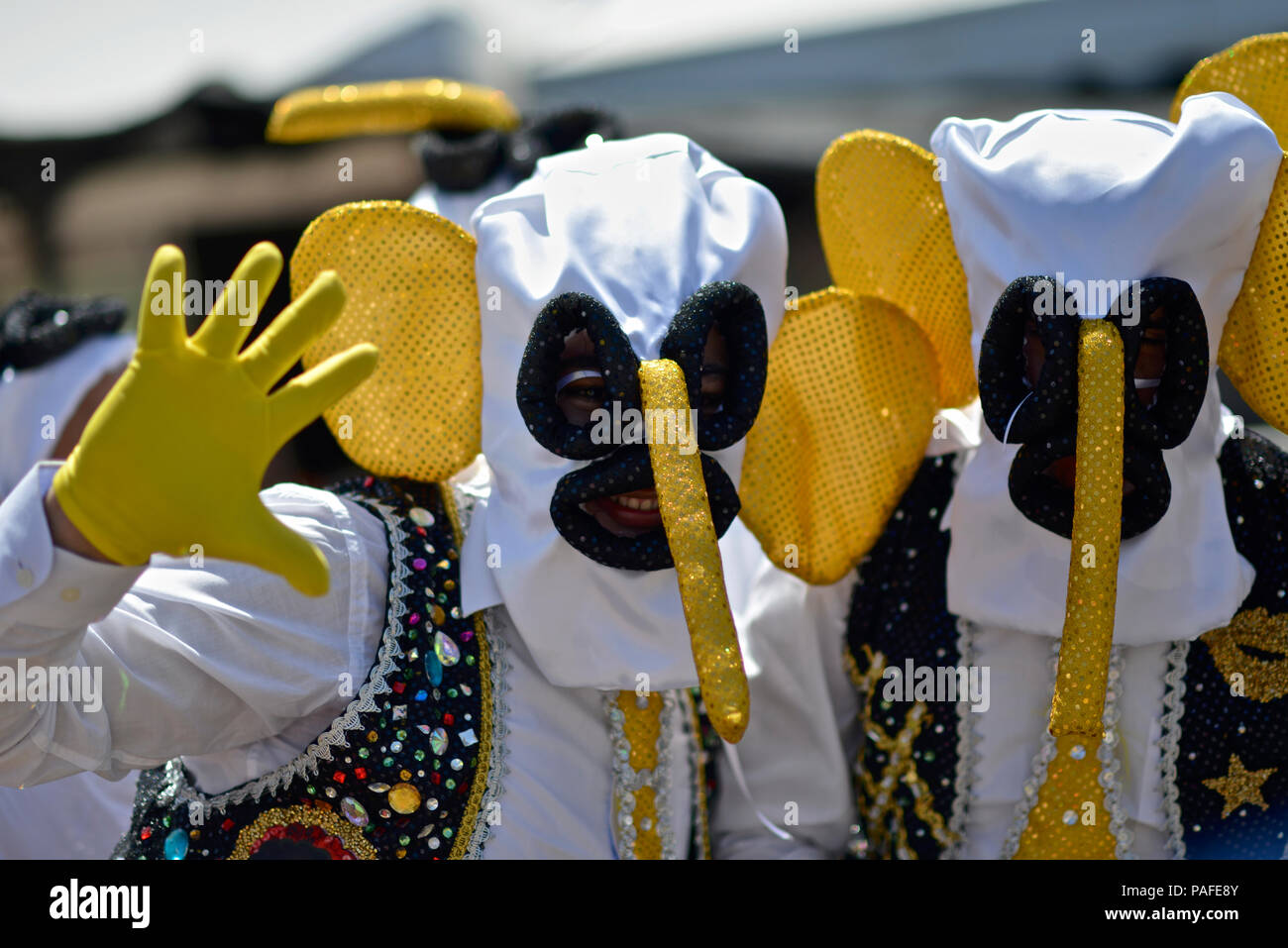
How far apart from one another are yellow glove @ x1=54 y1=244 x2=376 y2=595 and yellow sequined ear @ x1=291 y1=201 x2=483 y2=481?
0.44 m

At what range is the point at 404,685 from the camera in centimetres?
156

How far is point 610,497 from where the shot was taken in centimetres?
156

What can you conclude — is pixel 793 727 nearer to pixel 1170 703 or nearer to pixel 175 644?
pixel 1170 703

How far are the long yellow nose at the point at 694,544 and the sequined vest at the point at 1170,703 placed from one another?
1.66ft

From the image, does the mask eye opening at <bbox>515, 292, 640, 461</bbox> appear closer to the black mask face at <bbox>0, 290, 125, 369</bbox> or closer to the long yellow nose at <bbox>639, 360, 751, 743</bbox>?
the long yellow nose at <bbox>639, 360, 751, 743</bbox>

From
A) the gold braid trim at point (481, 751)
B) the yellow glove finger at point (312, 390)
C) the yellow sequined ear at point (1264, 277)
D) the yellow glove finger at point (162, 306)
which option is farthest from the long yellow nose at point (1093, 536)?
the yellow glove finger at point (162, 306)

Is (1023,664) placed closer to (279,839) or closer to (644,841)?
(644,841)

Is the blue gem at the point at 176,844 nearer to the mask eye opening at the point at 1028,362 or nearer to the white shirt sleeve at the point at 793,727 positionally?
the white shirt sleeve at the point at 793,727

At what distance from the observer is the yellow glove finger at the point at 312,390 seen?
1.21 meters

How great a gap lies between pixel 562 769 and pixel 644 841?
0.51 feet

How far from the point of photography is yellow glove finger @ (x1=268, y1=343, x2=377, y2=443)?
121 centimetres

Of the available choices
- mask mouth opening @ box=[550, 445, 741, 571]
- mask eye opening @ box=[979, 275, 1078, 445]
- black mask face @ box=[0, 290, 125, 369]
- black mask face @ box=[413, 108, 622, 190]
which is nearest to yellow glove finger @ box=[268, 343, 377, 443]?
mask mouth opening @ box=[550, 445, 741, 571]
